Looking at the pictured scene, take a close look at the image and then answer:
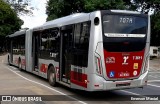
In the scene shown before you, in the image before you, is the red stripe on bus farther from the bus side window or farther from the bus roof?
the bus roof

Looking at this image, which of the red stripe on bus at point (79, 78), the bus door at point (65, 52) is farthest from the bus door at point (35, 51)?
the red stripe on bus at point (79, 78)

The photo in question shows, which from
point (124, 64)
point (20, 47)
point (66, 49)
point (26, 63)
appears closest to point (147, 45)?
point (124, 64)

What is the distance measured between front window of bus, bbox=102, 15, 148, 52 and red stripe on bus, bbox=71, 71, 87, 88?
136 cm

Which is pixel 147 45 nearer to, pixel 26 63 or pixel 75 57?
pixel 75 57

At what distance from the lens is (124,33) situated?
11555 millimetres

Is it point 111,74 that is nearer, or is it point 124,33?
point 111,74

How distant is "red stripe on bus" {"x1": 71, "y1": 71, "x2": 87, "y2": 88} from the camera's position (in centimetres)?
1145

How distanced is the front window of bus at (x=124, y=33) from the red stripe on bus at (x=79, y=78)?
1355mm

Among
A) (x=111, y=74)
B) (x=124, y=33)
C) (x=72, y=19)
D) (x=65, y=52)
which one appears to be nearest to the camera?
(x=111, y=74)

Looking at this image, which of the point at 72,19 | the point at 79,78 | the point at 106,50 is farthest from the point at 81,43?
the point at 72,19

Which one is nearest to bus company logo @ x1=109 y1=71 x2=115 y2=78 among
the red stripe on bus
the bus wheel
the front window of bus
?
the front window of bus

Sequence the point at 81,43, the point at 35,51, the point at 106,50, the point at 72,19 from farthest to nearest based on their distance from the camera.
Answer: the point at 35,51
the point at 72,19
the point at 81,43
the point at 106,50

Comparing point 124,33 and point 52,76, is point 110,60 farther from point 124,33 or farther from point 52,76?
point 52,76

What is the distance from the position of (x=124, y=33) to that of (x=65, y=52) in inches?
121
